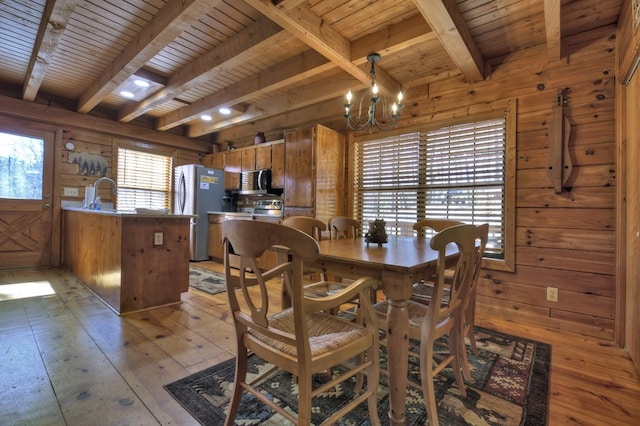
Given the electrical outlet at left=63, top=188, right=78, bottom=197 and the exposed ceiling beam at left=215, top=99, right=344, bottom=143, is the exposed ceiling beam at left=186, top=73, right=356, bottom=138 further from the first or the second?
the electrical outlet at left=63, top=188, right=78, bottom=197

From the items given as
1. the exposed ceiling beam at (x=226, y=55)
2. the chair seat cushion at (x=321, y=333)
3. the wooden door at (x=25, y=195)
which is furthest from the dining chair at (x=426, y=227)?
the wooden door at (x=25, y=195)

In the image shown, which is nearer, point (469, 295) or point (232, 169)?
point (469, 295)

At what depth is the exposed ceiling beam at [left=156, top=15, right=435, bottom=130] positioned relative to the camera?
7.71 feet

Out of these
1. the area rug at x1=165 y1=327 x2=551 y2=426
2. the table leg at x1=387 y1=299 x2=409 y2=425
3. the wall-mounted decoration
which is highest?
the wall-mounted decoration

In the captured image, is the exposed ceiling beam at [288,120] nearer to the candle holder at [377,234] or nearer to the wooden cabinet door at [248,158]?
the wooden cabinet door at [248,158]

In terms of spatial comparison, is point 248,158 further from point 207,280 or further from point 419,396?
point 419,396

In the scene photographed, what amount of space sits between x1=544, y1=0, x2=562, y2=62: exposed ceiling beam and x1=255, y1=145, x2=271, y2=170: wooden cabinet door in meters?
3.55

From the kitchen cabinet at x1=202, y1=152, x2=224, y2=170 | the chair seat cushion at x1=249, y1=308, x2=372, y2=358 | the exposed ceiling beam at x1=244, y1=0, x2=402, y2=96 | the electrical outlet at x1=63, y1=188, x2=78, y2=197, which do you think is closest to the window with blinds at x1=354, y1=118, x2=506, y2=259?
the exposed ceiling beam at x1=244, y1=0, x2=402, y2=96

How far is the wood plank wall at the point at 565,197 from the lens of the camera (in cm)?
234

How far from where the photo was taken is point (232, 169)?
5363 mm

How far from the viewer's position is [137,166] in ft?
17.5

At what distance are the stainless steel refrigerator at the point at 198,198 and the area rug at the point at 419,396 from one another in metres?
3.64

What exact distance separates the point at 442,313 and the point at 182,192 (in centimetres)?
498

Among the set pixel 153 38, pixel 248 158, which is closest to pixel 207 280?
pixel 248 158
